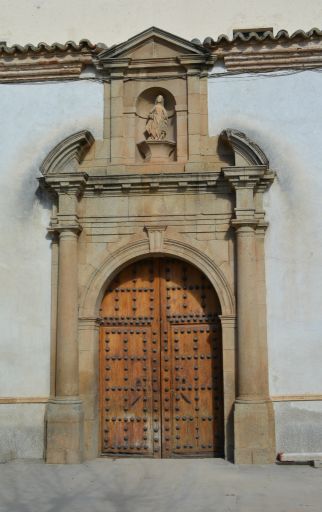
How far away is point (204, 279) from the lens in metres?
8.45

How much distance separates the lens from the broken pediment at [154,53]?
8.51m

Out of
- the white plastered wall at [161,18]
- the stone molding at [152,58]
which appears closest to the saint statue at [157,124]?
the stone molding at [152,58]

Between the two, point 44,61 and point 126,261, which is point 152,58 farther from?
point 126,261

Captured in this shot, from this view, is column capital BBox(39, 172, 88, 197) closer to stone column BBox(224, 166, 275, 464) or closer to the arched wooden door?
the arched wooden door

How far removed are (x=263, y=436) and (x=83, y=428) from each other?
81.2 inches

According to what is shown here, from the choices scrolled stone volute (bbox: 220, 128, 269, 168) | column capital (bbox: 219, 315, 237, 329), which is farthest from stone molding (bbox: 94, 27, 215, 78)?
column capital (bbox: 219, 315, 237, 329)

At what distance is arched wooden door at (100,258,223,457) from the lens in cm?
822

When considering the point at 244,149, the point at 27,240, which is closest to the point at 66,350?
the point at 27,240

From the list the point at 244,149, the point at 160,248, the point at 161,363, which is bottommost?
the point at 161,363

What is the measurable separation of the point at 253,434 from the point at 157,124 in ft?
12.7

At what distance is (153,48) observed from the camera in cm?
866

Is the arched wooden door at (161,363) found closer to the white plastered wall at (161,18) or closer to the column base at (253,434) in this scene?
the column base at (253,434)

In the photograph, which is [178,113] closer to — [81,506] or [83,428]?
[83,428]

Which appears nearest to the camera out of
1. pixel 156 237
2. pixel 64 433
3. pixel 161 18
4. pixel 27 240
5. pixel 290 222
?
pixel 64 433
